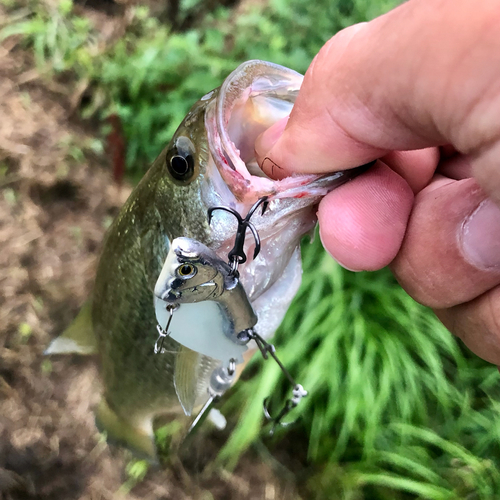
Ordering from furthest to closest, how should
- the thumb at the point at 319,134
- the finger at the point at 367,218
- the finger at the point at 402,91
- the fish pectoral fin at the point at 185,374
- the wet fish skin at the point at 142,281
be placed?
the fish pectoral fin at the point at 185,374, the wet fish skin at the point at 142,281, the finger at the point at 367,218, the thumb at the point at 319,134, the finger at the point at 402,91

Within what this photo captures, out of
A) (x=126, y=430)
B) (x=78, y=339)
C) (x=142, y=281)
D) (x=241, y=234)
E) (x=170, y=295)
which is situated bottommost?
(x=126, y=430)

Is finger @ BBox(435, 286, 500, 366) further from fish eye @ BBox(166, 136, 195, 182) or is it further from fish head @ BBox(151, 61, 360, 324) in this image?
fish eye @ BBox(166, 136, 195, 182)

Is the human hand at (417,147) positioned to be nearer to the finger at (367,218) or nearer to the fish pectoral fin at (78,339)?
the finger at (367,218)

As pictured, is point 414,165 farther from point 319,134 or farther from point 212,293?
point 212,293

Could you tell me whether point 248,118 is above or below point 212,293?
above

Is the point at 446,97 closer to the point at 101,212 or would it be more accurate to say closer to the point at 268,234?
the point at 268,234

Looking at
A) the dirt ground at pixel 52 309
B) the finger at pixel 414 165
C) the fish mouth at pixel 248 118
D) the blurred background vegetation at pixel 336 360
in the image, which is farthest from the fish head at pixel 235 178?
the dirt ground at pixel 52 309

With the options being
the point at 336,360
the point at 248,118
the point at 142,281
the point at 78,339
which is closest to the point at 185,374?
the point at 142,281
